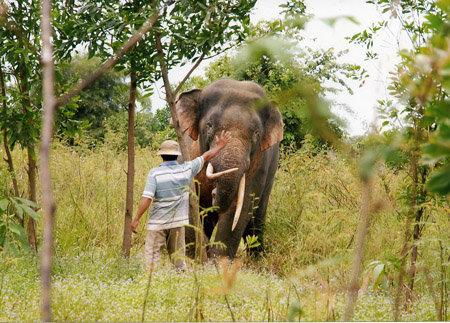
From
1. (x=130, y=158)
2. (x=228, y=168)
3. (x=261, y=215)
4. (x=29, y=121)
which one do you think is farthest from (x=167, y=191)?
(x=261, y=215)

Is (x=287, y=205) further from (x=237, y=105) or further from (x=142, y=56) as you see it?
(x=142, y=56)

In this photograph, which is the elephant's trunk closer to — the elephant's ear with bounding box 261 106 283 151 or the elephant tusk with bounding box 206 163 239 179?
the elephant tusk with bounding box 206 163 239 179

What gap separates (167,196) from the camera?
5.90 meters

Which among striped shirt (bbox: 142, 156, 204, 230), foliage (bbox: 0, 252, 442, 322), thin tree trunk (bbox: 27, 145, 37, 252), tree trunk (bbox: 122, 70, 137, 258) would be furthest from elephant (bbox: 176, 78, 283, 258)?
thin tree trunk (bbox: 27, 145, 37, 252)

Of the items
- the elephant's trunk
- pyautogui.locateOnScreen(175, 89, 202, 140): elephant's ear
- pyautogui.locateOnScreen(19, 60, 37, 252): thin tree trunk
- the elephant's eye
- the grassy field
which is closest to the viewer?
the grassy field

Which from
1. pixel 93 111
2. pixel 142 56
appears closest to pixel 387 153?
pixel 142 56

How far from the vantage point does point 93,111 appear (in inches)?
1355

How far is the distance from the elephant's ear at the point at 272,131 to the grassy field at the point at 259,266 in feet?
2.99

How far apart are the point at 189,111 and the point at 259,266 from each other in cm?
213

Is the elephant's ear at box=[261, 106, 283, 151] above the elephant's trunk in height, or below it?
above

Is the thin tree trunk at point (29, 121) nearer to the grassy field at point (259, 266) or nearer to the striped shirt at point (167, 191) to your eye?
the grassy field at point (259, 266)

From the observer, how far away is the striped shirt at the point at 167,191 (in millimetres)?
5812

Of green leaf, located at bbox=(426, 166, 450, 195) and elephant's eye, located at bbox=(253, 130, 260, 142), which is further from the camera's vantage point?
elephant's eye, located at bbox=(253, 130, 260, 142)

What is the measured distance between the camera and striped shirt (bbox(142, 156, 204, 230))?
581 cm
